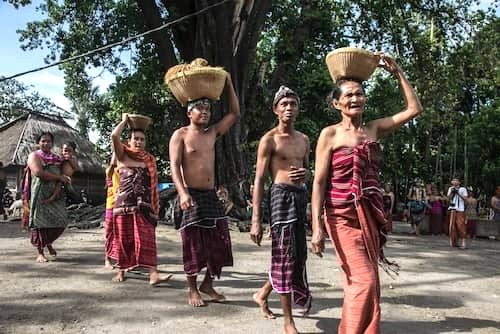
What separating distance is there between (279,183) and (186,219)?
3.25 ft

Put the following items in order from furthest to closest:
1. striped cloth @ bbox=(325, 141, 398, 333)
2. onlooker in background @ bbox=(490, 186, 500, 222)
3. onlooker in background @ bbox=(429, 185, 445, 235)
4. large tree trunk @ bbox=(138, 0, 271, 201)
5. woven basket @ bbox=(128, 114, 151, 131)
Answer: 1. onlooker in background @ bbox=(429, 185, 445, 235)
2. onlooker in background @ bbox=(490, 186, 500, 222)
3. large tree trunk @ bbox=(138, 0, 271, 201)
4. woven basket @ bbox=(128, 114, 151, 131)
5. striped cloth @ bbox=(325, 141, 398, 333)

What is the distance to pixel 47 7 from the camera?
47.5ft

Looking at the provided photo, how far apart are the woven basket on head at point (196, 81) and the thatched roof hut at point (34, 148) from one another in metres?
18.8

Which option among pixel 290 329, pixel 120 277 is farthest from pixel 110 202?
pixel 290 329

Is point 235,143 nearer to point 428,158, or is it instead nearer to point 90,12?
point 90,12

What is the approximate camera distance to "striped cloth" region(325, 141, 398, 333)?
3.01 meters

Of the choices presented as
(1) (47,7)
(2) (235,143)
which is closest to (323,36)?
(2) (235,143)

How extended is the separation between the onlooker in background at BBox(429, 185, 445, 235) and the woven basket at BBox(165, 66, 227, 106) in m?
10.7

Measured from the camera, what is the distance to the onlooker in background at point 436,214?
13734 mm

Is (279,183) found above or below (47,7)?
below

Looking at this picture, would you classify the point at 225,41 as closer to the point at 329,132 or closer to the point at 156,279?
the point at 156,279

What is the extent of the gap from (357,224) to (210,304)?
66.9 inches

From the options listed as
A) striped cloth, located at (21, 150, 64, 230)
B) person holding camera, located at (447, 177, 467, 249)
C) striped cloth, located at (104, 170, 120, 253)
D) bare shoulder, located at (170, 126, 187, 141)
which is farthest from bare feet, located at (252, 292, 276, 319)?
person holding camera, located at (447, 177, 467, 249)

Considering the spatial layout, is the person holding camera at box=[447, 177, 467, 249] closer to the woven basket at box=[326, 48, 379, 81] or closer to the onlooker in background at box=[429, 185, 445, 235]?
the onlooker in background at box=[429, 185, 445, 235]
